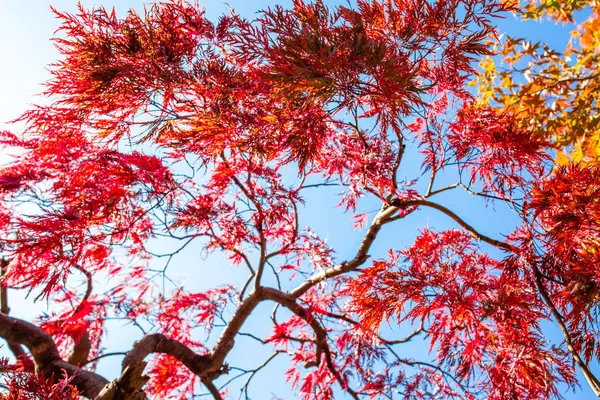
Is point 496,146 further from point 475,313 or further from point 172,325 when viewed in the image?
point 172,325

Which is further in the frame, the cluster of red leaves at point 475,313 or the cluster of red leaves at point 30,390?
the cluster of red leaves at point 475,313

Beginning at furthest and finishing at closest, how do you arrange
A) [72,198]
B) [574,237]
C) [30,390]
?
[72,198]
[574,237]
[30,390]

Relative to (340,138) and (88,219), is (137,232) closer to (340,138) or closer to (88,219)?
(88,219)

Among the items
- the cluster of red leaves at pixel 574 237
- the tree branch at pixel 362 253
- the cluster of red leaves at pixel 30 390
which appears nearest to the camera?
the cluster of red leaves at pixel 30 390

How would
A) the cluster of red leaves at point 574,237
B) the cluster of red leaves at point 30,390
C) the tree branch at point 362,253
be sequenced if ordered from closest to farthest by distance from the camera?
the cluster of red leaves at point 30,390
the cluster of red leaves at point 574,237
the tree branch at point 362,253

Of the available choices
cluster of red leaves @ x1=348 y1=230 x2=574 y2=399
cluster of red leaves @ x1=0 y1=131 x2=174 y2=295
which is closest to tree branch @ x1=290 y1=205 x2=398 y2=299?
cluster of red leaves @ x1=348 y1=230 x2=574 y2=399

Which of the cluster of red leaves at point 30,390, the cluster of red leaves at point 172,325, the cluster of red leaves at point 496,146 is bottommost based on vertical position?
the cluster of red leaves at point 30,390

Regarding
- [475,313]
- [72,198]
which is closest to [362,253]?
[475,313]

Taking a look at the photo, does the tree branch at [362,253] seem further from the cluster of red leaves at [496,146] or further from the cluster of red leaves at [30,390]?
the cluster of red leaves at [30,390]

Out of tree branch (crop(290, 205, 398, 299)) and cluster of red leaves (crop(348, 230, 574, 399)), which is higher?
tree branch (crop(290, 205, 398, 299))

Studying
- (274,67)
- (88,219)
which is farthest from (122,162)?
(274,67)

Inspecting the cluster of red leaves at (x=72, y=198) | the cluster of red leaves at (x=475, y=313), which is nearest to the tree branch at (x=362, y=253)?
the cluster of red leaves at (x=475, y=313)

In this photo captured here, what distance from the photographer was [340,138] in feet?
9.84

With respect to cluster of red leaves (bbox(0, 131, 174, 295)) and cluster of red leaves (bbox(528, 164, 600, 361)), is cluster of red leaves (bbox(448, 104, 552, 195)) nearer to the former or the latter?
cluster of red leaves (bbox(528, 164, 600, 361))
